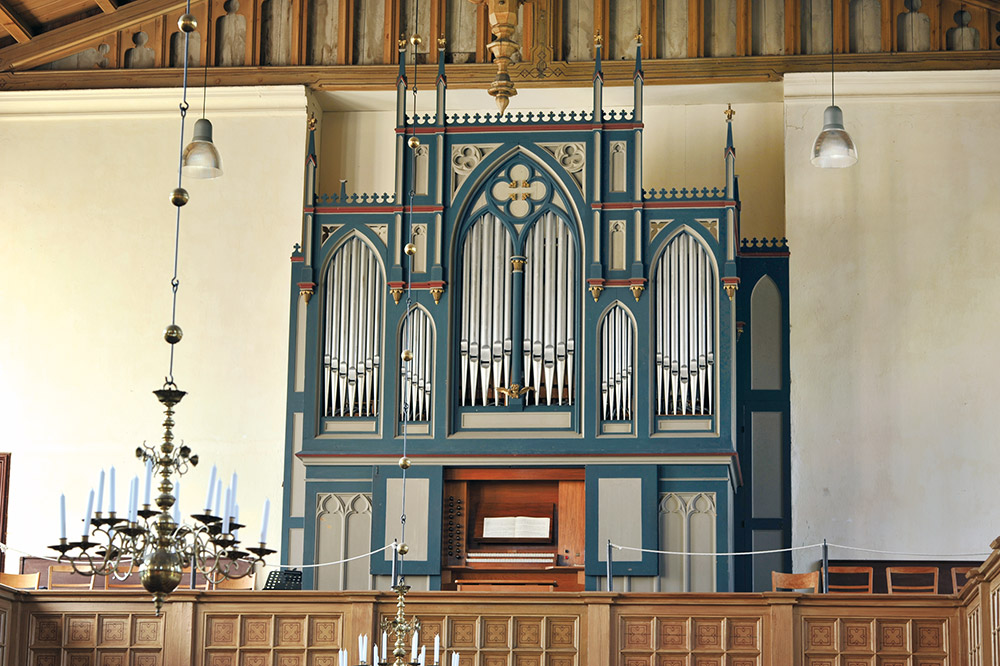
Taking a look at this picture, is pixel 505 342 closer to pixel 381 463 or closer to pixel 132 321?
A: pixel 381 463

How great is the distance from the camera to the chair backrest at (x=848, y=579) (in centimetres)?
1639

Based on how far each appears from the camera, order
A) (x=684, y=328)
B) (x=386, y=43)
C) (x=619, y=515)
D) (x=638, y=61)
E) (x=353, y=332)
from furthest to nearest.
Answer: (x=386, y=43) → (x=638, y=61) → (x=353, y=332) → (x=684, y=328) → (x=619, y=515)

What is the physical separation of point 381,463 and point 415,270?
83.3 inches

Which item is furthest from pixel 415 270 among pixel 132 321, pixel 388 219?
pixel 132 321

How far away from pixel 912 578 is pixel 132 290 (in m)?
9.39

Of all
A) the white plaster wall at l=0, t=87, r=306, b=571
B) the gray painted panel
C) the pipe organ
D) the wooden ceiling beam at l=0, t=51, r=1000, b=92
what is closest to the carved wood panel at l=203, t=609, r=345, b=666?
the pipe organ

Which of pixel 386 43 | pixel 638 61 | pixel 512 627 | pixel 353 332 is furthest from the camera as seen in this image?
pixel 386 43

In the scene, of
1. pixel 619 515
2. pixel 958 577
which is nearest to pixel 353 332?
pixel 619 515

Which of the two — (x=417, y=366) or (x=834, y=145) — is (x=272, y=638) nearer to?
(x=417, y=366)

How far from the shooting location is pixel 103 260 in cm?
1823

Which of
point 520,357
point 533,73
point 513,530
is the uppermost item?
point 533,73

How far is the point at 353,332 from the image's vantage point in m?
16.6

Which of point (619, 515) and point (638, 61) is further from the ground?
point (638, 61)

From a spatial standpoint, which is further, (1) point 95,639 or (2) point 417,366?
(2) point 417,366
